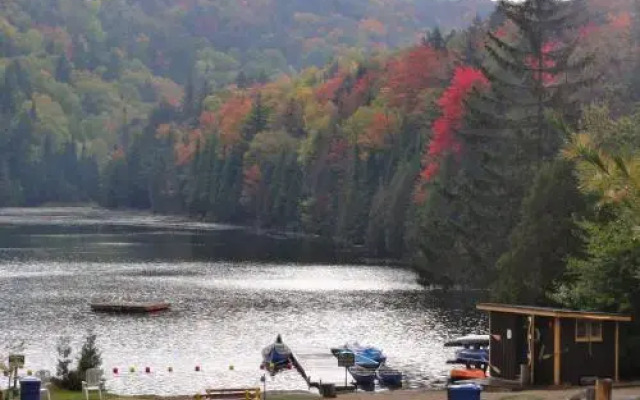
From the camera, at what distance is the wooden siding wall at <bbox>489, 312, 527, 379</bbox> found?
50.9 metres

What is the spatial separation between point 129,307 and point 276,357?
27.0 m

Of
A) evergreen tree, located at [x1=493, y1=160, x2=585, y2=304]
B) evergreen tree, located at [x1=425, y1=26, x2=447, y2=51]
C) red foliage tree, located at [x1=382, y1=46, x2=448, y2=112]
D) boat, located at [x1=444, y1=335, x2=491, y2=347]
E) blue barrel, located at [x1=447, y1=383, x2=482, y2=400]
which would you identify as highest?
evergreen tree, located at [x1=425, y1=26, x2=447, y2=51]

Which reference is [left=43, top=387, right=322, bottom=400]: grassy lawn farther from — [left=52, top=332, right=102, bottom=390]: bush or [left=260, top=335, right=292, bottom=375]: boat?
[left=260, top=335, right=292, bottom=375]: boat

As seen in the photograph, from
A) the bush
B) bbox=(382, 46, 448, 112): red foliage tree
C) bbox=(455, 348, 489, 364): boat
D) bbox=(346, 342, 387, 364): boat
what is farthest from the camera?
bbox=(382, 46, 448, 112): red foliage tree

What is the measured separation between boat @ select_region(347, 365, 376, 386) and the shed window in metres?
13.0

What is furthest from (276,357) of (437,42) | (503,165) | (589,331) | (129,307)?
(437,42)

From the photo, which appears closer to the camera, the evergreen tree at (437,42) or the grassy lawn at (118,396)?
the grassy lawn at (118,396)

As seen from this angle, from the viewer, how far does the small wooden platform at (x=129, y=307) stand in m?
89.1

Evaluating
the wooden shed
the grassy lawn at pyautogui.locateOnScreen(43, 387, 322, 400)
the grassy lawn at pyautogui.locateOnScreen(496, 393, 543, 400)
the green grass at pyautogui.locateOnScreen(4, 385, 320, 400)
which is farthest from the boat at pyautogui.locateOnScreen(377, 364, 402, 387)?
the grassy lawn at pyautogui.locateOnScreen(496, 393, 543, 400)

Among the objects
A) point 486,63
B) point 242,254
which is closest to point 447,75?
point 486,63

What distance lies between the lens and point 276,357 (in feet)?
215

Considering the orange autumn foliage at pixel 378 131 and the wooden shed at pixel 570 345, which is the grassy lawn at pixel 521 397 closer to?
the wooden shed at pixel 570 345

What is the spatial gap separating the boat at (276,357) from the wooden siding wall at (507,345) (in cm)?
1511

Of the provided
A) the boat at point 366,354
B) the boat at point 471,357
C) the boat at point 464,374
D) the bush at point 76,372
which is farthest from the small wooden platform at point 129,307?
the boat at point 464,374
